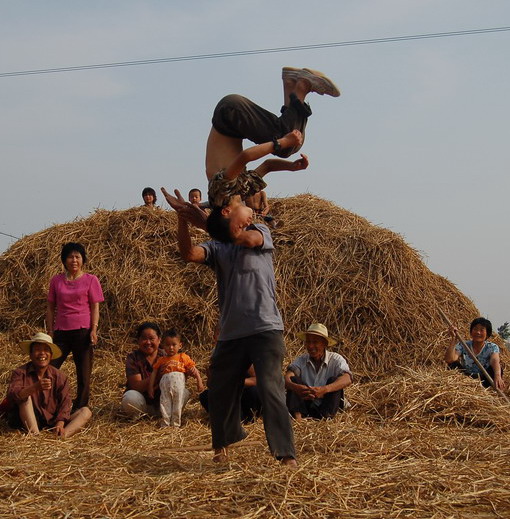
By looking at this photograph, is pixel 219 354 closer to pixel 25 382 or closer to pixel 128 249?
pixel 25 382

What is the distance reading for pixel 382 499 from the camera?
3.91 m

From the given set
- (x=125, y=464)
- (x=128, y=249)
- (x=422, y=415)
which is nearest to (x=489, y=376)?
(x=422, y=415)

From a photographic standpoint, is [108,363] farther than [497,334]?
No

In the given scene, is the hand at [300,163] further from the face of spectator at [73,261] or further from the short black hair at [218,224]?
the face of spectator at [73,261]

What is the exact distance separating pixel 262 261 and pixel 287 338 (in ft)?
15.8

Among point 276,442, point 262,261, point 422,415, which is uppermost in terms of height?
point 262,261

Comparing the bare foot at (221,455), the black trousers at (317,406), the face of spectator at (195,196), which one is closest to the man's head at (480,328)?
the black trousers at (317,406)

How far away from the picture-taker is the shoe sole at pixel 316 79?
5105 mm

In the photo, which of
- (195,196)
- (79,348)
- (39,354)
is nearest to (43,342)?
(39,354)

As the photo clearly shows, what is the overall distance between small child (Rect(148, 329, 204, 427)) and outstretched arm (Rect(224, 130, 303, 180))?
118 inches

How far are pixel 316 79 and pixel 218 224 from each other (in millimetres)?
1234

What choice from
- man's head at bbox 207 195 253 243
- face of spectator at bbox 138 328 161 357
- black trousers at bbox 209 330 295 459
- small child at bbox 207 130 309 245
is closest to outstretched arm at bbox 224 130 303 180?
small child at bbox 207 130 309 245

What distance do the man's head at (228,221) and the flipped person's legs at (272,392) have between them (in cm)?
60

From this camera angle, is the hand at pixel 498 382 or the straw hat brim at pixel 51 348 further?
the hand at pixel 498 382
